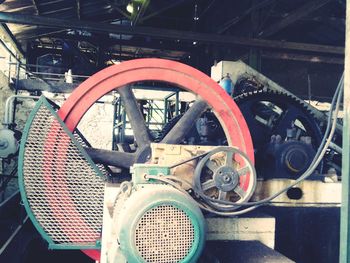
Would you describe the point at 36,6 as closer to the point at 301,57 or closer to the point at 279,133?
the point at 279,133

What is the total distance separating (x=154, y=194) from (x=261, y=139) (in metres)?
2.72

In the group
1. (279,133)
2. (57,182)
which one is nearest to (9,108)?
(57,182)

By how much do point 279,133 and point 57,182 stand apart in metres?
2.59

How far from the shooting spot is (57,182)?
3.26 metres

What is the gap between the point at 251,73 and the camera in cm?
544

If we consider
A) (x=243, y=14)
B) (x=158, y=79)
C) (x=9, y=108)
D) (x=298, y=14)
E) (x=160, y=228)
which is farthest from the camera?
(x=243, y=14)

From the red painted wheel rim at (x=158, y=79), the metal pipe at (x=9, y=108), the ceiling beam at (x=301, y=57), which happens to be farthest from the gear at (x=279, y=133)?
the ceiling beam at (x=301, y=57)

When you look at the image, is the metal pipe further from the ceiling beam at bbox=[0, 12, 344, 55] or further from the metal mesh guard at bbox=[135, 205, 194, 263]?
the metal mesh guard at bbox=[135, 205, 194, 263]

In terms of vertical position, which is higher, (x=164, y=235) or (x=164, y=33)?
(x=164, y=33)

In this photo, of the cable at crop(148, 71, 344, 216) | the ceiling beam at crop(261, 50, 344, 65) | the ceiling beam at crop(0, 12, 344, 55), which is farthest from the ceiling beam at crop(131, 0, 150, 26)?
the cable at crop(148, 71, 344, 216)

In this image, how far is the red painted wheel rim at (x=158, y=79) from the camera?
360 centimetres

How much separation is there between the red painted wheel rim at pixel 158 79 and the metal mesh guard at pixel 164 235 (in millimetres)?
1678

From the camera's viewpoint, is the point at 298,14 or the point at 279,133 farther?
the point at 298,14

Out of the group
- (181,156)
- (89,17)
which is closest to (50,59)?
(89,17)
